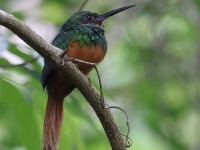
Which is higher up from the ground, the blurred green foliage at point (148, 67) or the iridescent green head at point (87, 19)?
the iridescent green head at point (87, 19)

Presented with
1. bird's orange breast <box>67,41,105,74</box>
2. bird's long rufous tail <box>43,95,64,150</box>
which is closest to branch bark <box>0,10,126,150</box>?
bird's long rufous tail <box>43,95,64,150</box>

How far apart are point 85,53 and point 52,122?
32cm

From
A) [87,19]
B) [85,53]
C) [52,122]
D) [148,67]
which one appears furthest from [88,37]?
[148,67]

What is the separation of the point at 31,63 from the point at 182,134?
2227 mm

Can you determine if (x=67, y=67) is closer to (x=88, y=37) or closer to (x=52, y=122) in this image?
(x=52, y=122)

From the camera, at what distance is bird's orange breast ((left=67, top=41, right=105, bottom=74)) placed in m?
2.31

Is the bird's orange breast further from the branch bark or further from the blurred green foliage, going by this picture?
the blurred green foliage

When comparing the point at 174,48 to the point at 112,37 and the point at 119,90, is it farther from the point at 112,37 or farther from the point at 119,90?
the point at 112,37

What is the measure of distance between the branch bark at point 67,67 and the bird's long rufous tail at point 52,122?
0.25 meters

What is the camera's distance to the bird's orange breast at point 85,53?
2.31 meters

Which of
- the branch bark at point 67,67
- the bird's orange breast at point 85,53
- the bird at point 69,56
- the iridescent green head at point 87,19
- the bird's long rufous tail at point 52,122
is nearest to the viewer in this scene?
the branch bark at point 67,67

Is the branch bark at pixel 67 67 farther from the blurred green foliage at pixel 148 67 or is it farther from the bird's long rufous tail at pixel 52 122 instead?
the blurred green foliage at pixel 148 67

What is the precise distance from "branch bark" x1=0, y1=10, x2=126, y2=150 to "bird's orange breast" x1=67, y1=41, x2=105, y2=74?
447 millimetres

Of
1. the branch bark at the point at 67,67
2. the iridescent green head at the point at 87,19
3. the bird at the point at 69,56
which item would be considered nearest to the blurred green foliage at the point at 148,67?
the iridescent green head at the point at 87,19
